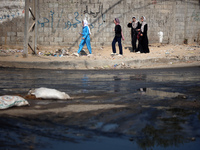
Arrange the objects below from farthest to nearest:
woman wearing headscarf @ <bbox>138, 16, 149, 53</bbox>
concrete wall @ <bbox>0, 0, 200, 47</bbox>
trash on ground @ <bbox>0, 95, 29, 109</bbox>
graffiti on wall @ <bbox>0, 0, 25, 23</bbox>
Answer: graffiti on wall @ <bbox>0, 0, 25, 23</bbox> < concrete wall @ <bbox>0, 0, 200, 47</bbox> < woman wearing headscarf @ <bbox>138, 16, 149, 53</bbox> < trash on ground @ <bbox>0, 95, 29, 109</bbox>

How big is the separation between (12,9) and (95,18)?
4891 mm

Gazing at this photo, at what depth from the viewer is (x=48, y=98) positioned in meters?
5.16

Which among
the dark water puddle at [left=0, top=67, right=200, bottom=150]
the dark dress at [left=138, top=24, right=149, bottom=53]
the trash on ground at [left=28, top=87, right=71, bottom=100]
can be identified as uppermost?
the dark dress at [left=138, top=24, right=149, bottom=53]

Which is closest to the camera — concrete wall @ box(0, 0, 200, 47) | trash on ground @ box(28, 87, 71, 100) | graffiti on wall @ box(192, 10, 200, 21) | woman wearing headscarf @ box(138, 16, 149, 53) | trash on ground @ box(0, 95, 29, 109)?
trash on ground @ box(0, 95, 29, 109)

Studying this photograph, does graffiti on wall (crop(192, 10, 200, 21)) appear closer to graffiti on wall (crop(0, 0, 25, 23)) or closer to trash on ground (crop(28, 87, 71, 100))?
graffiti on wall (crop(0, 0, 25, 23))

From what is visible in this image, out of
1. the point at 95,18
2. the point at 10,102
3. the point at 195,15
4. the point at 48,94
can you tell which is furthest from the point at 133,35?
the point at 10,102

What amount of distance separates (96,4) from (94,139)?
1579 centimetres

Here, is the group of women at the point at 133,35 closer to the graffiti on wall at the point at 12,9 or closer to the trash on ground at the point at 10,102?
the graffiti on wall at the point at 12,9

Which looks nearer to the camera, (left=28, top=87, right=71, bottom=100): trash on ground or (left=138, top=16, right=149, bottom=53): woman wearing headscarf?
(left=28, top=87, right=71, bottom=100): trash on ground

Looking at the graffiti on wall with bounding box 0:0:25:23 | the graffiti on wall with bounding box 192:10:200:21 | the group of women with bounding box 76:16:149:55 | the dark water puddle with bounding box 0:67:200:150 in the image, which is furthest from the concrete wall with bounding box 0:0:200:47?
the dark water puddle with bounding box 0:67:200:150

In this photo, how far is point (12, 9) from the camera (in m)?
18.8

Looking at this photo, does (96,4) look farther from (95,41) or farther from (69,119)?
(69,119)

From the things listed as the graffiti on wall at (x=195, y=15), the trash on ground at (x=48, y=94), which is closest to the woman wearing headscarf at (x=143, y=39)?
the graffiti on wall at (x=195, y=15)

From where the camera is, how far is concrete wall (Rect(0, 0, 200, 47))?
1822 centimetres
